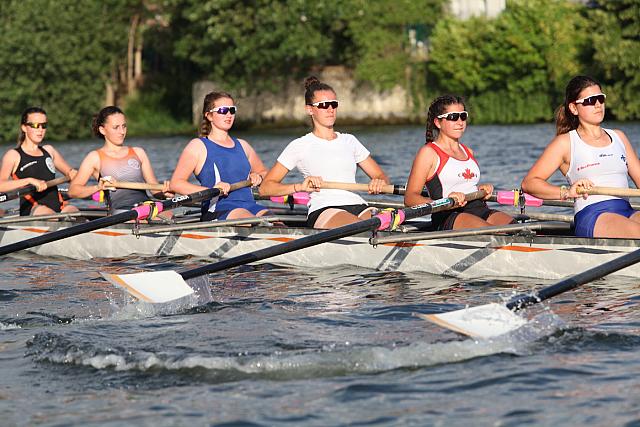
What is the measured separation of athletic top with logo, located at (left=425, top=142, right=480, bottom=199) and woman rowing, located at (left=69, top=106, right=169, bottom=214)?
3737mm

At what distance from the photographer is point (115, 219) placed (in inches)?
438

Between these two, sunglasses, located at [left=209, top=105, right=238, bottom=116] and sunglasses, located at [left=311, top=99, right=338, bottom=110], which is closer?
sunglasses, located at [left=311, top=99, right=338, bottom=110]

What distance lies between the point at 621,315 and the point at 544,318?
0.67 meters

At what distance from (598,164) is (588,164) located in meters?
0.09

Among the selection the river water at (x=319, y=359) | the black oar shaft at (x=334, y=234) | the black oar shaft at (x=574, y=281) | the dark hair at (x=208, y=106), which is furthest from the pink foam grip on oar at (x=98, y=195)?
the black oar shaft at (x=574, y=281)

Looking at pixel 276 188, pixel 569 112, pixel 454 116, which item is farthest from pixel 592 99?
pixel 276 188

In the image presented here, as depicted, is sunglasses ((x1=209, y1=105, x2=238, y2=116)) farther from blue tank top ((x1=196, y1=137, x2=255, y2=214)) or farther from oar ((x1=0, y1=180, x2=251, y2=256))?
oar ((x1=0, y1=180, x2=251, y2=256))

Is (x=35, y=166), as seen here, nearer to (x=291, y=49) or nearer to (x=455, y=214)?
(x=455, y=214)

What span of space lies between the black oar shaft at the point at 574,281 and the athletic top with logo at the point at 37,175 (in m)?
7.15

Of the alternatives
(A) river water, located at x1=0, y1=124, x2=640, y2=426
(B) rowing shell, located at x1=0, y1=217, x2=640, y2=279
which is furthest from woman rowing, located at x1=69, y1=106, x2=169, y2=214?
(A) river water, located at x1=0, y1=124, x2=640, y2=426

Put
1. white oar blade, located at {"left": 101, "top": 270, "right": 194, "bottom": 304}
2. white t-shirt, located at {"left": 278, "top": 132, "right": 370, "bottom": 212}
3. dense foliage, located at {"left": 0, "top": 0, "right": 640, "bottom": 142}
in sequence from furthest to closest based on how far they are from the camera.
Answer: dense foliage, located at {"left": 0, "top": 0, "right": 640, "bottom": 142} < white t-shirt, located at {"left": 278, "top": 132, "right": 370, "bottom": 212} < white oar blade, located at {"left": 101, "top": 270, "right": 194, "bottom": 304}

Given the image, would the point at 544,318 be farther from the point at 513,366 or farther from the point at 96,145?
the point at 96,145

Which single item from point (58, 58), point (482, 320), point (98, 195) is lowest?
point (482, 320)

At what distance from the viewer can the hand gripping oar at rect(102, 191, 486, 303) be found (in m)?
9.01
